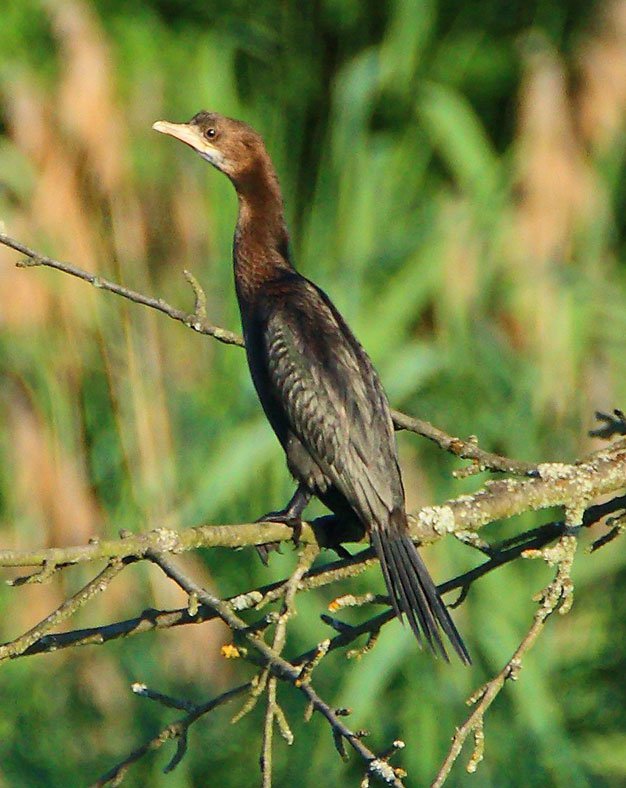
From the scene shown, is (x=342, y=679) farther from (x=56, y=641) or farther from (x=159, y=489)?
(x=56, y=641)

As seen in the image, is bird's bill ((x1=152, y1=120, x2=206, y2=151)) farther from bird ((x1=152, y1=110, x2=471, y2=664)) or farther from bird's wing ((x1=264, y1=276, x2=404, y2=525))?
bird's wing ((x1=264, y1=276, x2=404, y2=525))

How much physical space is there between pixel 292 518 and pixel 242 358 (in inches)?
82.8

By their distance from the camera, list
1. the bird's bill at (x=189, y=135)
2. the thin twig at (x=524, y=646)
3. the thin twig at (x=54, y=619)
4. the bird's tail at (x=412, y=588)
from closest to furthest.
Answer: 1. the thin twig at (x=54, y=619)
2. the thin twig at (x=524, y=646)
3. the bird's tail at (x=412, y=588)
4. the bird's bill at (x=189, y=135)

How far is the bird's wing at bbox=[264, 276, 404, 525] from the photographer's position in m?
2.96

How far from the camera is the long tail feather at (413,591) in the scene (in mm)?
2629

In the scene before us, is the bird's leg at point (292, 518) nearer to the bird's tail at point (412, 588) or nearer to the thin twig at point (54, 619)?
the bird's tail at point (412, 588)

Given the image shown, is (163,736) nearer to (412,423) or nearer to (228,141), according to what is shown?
(412,423)

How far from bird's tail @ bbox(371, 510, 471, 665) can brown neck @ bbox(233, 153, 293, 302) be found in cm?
93

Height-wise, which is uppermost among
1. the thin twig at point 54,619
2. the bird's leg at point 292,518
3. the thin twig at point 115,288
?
the thin twig at point 115,288

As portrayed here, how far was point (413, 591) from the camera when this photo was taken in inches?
105

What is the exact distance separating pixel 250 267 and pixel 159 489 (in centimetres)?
123

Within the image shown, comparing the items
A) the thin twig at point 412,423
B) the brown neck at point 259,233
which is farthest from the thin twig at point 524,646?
the brown neck at point 259,233

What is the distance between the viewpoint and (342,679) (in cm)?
459

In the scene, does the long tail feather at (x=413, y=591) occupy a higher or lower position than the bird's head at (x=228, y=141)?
lower
